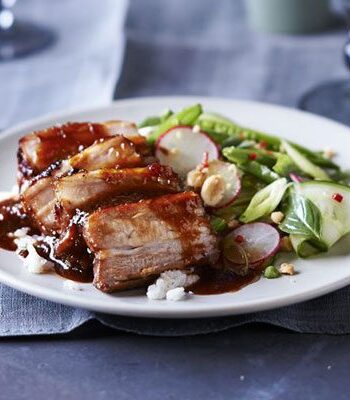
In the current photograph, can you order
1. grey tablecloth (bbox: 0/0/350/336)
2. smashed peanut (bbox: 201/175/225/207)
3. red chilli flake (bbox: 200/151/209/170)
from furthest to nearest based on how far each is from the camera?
grey tablecloth (bbox: 0/0/350/336), red chilli flake (bbox: 200/151/209/170), smashed peanut (bbox: 201/175/225/207)

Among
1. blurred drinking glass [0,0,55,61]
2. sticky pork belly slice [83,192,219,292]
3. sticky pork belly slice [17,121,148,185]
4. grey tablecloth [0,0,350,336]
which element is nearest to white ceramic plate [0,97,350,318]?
sticky pork belly slice [83,192,219,292]

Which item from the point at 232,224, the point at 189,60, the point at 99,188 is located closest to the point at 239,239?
the point at 232,224

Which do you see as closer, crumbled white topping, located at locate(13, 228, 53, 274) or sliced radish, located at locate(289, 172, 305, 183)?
crumbled white topping, located at locate(13, 228, 53, 274)

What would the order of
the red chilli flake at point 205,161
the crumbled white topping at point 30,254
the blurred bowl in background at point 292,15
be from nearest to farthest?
the crumbled white topping at point 30,254 → the red chilli flake at point 205,161 → the blurred bowl in background at point 292,15

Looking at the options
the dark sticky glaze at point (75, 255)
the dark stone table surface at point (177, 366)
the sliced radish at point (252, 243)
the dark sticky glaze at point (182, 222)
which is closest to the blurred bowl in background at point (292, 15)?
the sliced radish at point (252, 243)

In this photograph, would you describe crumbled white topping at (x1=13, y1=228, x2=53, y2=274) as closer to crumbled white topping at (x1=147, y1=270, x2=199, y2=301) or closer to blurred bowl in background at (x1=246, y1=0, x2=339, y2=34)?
crumbled white topping at (x1=147, y1=270, x2=199, y2=301)

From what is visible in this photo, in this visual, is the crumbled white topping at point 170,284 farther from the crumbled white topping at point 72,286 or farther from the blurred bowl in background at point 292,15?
the blurred bowl in background at point 292,15
